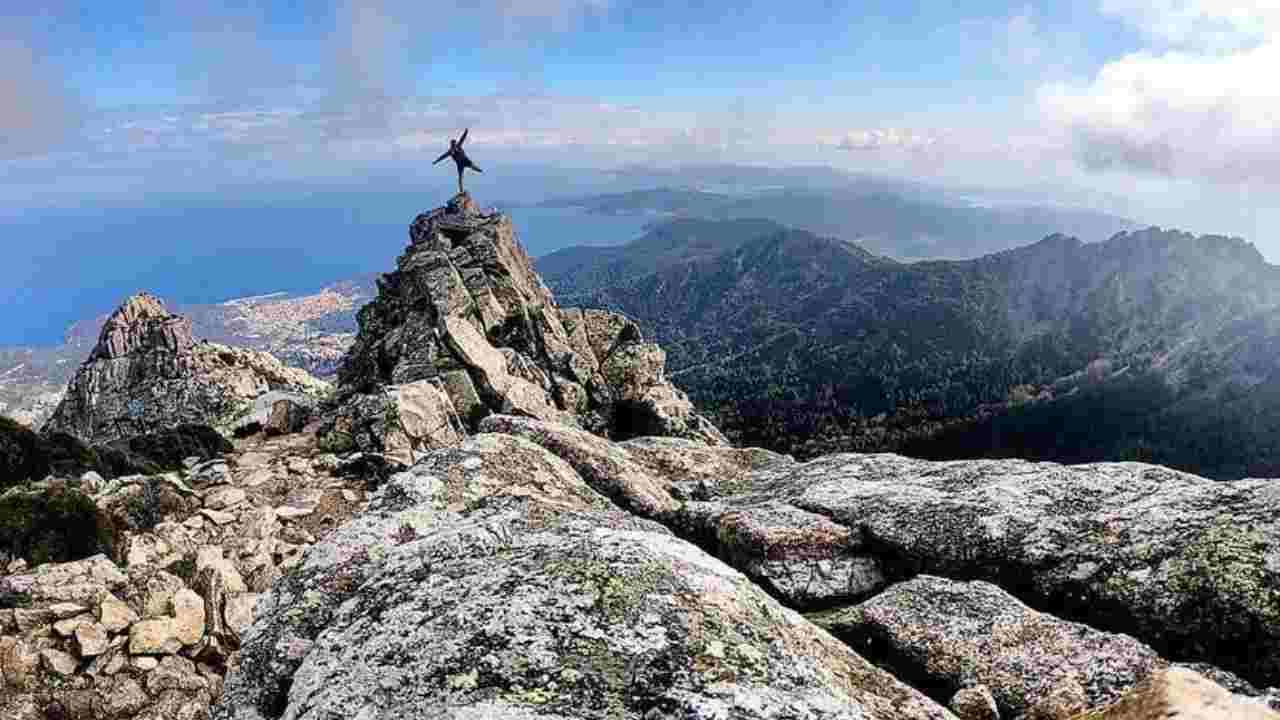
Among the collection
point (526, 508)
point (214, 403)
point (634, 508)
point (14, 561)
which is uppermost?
point (526, 508)

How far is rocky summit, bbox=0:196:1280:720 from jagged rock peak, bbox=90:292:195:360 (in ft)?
157

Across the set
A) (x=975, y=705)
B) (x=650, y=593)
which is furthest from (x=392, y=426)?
(x=975, y=705)

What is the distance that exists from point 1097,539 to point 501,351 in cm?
4812

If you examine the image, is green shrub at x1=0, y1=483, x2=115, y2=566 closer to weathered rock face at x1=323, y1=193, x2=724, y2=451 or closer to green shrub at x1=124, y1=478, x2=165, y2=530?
green shrub at x1=124, y1=478, x2=165, y2=530

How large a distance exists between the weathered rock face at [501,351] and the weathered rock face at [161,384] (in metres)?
7.33

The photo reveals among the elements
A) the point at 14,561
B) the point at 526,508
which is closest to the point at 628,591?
the point at 526,508

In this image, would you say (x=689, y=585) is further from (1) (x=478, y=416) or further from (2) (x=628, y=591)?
(1) (x=478, y=416)

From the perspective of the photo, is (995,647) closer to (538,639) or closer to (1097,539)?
(1097,539)

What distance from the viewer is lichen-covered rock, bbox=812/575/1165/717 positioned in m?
11.5

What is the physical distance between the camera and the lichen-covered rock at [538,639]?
8.95 metres

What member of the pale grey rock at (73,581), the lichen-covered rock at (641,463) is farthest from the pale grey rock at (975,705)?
the pale grey rock at (73,581)

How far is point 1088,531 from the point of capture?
15.0 m

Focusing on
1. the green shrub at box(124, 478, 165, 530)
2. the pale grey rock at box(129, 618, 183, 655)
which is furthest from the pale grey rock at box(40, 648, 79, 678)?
the green shrub at box(124, 478, 165, 530)

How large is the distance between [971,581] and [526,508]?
8.73m
